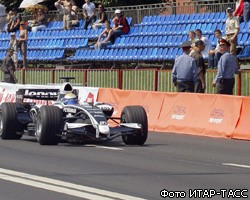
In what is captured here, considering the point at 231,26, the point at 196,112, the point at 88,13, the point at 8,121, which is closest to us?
the point at 8,121

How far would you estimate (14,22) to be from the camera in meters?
41.1

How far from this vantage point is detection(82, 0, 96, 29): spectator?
119 feet

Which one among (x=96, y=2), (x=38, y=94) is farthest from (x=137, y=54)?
(x=38, y=94)

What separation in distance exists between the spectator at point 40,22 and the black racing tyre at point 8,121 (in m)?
21.9

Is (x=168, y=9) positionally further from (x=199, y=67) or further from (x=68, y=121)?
(x=68, y=121)

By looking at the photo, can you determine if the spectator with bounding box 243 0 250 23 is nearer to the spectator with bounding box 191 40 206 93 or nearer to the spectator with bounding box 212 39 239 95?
the spectator with bounding box 191 40 206 93

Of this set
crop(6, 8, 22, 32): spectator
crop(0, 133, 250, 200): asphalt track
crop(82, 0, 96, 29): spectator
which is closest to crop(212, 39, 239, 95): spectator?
crop(0, 133, 250, 200): asphalt track

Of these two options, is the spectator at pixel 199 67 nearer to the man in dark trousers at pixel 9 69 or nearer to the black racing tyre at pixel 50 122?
the black racing tyre at pixel 50 122

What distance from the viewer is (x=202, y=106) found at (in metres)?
21.0

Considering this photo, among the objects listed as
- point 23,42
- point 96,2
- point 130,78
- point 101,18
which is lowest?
point 130,78

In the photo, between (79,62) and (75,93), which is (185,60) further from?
(79,62)

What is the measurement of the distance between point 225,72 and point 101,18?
14.3m

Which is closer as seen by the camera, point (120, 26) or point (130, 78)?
point (130, 78)

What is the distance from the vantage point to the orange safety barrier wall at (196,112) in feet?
65.1
